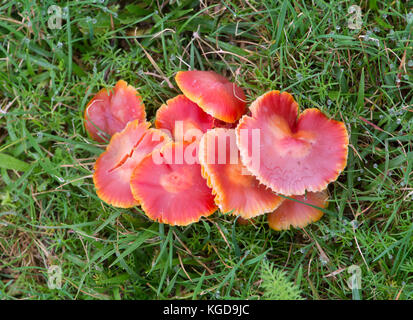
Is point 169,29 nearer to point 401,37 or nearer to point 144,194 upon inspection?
→ point 144,194

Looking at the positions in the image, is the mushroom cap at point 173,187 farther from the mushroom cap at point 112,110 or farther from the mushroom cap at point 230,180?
the mushroom cap at point 112,110

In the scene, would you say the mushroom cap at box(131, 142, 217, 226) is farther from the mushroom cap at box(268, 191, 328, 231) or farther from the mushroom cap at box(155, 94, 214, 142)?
the mushroom cap at box(268, 191, 328, 231)

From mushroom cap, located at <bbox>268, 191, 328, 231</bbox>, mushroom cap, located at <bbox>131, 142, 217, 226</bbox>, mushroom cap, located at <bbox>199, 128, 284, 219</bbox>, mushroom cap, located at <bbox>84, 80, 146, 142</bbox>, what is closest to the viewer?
mushroom cap, located at <bbox>199, 128, 284, 219</bbox>

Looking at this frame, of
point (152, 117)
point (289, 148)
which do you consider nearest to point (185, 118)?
point (152, 117)

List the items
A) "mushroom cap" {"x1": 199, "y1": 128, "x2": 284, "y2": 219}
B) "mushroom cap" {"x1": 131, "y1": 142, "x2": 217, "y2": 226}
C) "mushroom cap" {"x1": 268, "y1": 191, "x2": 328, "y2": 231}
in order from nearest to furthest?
1. "mushroom cap" {"x1": 199, "y1": 128, "x2": 284, "y2": 219}
2. "mushroom cap" {"x1": 131, "y1": 142, "x2": 217, "y2": 226}
3. "mushroom cap" {"x1": 268, "y1": 191, "x2": 328, "y2": 231}

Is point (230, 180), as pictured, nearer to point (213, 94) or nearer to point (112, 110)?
point (213, 94)

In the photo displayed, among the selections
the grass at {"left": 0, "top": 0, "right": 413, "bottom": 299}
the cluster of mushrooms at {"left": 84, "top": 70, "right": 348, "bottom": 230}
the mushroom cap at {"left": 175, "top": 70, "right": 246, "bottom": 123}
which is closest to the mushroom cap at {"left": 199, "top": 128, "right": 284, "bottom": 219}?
the cluster of mushrooms at {"left": 84, "top": 70, "right": 348, "bottom": 230}

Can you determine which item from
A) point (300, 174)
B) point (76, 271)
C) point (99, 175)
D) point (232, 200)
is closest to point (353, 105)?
point (300, 174)
